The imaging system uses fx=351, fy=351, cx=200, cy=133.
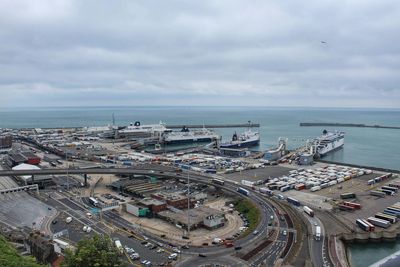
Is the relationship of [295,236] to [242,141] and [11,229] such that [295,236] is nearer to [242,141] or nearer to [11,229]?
[11,229]

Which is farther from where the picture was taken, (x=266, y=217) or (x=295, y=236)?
(x=266, y=217)

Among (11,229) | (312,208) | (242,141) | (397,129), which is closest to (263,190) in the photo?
(312,208)

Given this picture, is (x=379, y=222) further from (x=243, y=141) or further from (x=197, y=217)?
(x=243, y=141)

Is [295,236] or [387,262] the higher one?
[387,262]

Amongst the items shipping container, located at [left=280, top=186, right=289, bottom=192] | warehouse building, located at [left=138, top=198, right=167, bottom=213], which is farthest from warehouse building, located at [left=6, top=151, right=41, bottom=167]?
shipping container, located at [left=280, top=186, right=289, bottom=192]

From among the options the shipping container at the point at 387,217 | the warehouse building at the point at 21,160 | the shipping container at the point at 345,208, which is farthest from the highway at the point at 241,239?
the warehouse building at the point at 21,160

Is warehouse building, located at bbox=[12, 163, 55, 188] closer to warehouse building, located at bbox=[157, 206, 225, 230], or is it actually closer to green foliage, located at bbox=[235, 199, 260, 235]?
warehouse building, located at bbox=[157, 206, 225, 230]
